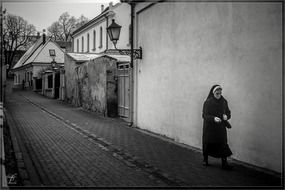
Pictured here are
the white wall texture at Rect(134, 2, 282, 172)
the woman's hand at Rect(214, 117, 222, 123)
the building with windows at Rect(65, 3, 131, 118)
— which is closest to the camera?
the white wall texture at Rect(134, 2, 282, 172)

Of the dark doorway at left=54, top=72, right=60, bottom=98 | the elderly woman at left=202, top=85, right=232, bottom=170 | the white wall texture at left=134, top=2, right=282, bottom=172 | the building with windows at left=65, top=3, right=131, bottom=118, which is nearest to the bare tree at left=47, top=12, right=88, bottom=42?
the building with windows at left=65, top=3, right=131, bottom=118

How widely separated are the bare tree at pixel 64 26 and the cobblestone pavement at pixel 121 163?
185ft

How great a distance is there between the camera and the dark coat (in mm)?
6797

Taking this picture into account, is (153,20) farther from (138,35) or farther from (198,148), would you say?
(198,148)

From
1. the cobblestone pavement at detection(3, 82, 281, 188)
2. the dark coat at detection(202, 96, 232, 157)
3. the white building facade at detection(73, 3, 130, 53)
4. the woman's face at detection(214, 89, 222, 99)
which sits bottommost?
the cobblestone pavement at detection(3, 82, 281, 188)

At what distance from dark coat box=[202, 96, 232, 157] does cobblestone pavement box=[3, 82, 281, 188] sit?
395 mm

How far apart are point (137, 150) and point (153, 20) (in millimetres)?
5067

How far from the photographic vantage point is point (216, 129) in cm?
687

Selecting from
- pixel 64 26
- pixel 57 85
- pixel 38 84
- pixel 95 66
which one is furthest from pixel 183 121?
pixel 64 26

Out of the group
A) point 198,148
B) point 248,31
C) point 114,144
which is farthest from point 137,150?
point 248,31

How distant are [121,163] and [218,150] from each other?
208 centimetres

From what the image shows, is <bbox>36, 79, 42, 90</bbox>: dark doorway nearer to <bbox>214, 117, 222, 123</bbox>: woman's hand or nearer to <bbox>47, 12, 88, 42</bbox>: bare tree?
<bbox>47, 12, 88, 42</bbox>: bare tree

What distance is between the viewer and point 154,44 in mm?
11562

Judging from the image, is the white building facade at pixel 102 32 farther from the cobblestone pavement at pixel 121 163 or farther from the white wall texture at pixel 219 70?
the cobblestone pavement at pixel 121 163
